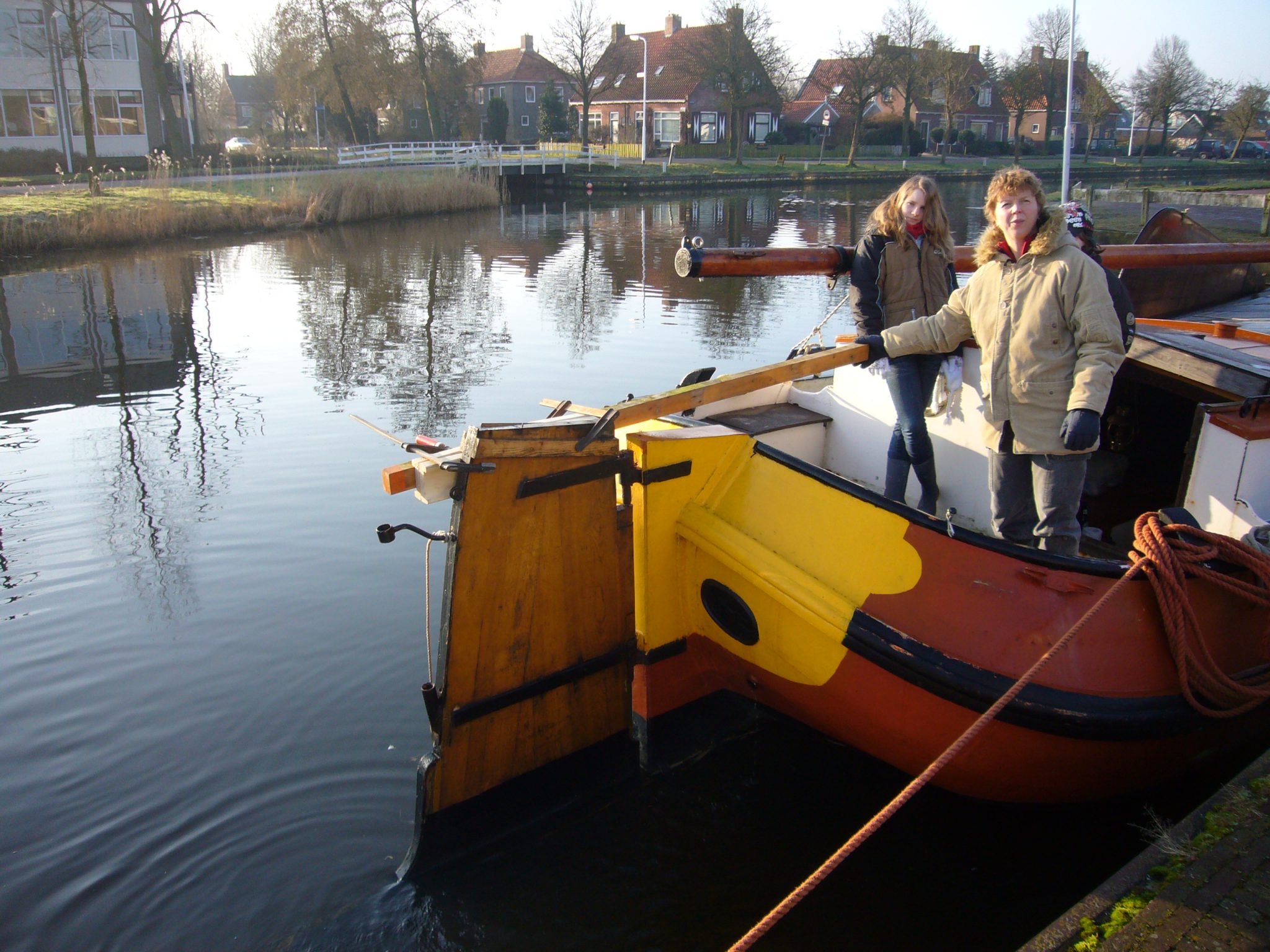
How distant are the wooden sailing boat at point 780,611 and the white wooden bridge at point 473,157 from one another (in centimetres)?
3428

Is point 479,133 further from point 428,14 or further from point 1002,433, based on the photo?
point 1002,433

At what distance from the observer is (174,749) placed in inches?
179

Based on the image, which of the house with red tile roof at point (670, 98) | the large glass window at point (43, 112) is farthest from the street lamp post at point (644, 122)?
the large glass window at point (43, 112)

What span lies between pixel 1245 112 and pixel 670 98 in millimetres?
32697

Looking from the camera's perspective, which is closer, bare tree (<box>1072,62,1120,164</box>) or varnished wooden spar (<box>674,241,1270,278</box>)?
varnished wooden spar (<box>674,241,1270,278</box>)

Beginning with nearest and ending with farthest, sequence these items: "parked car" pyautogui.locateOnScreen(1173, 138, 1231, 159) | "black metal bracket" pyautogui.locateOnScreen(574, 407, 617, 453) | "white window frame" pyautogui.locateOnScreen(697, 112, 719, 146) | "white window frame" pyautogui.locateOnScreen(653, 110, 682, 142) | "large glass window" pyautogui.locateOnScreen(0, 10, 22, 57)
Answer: "black metal bracket" pyautogui.locateOnScreen(574, 407, 617, 453) → "large glass window" pyautogui.locateOnScreen(0, 10, 22, 57) → "white window frame" pyautogui.locateOnScreen(653, 110, 682, 142) → "white window frame" pyautogui.locateOnScreen(697, 112, 719, 146) → "parked car" pyautogui.locateOnScreen(1173, 138, 1231, 159)

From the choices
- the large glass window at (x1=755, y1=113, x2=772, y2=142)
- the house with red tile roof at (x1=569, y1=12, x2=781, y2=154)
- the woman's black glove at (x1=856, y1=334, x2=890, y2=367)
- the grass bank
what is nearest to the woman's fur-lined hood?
the woman's black glove at (x1=856, y1=334, x2=890, y2=367)

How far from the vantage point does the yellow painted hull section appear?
351 centimetres

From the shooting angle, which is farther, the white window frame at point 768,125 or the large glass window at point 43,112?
the white window frame at point 768,125

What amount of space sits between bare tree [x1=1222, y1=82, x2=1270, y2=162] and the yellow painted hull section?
211 feet

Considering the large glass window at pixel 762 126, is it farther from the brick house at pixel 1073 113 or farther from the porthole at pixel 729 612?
the porthole at pixel 729 612

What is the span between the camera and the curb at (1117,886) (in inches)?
103

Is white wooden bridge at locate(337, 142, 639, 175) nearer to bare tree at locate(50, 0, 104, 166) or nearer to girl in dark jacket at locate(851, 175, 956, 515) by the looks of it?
bare tree at locate(50, 0, 104, 166)

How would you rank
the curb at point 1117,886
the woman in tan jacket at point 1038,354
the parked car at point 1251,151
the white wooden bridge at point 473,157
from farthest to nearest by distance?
1. the parked car at point 1251,151
2. the white wooden bridge at point 473,157
3. the woman in tan jacket at point 1038,354
4. the curb at point 1117,886
